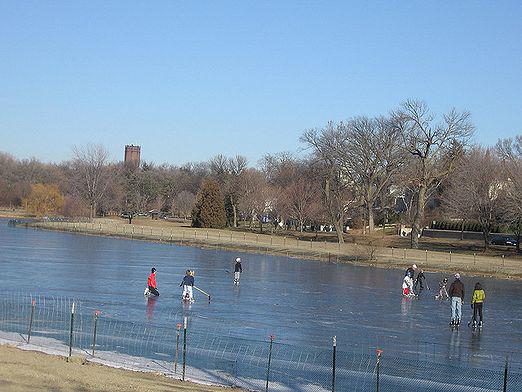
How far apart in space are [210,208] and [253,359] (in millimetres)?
77138

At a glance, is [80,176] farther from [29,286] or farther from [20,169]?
[29,286]

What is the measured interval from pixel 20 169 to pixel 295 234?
87.4m

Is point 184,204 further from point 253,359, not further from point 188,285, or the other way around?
point 253,359

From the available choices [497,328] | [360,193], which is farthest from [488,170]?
[497,328]

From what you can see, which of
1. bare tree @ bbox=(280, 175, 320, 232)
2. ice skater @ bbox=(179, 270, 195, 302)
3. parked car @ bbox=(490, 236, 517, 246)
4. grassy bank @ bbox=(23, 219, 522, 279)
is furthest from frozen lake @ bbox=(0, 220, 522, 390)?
bare tree @ bbox=(280, 175, 320, 232)

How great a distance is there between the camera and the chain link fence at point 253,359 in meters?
16.8

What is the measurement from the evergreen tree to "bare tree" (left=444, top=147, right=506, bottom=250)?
31.0m

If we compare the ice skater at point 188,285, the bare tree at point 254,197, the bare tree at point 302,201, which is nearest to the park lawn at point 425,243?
the bare tree at point 302,201

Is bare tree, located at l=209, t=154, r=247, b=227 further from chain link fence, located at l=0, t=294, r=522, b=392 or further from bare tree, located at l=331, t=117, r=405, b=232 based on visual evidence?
chain link fence, located at l=0, t=294, r=522, b=392

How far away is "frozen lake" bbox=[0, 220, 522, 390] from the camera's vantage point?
74.4 ft

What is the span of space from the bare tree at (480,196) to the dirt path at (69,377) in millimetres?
57935

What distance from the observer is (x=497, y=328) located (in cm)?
2664

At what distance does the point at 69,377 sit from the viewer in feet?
49.5

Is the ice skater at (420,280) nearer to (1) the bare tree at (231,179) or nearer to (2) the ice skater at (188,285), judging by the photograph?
(2) the ice skater at (188,285)
